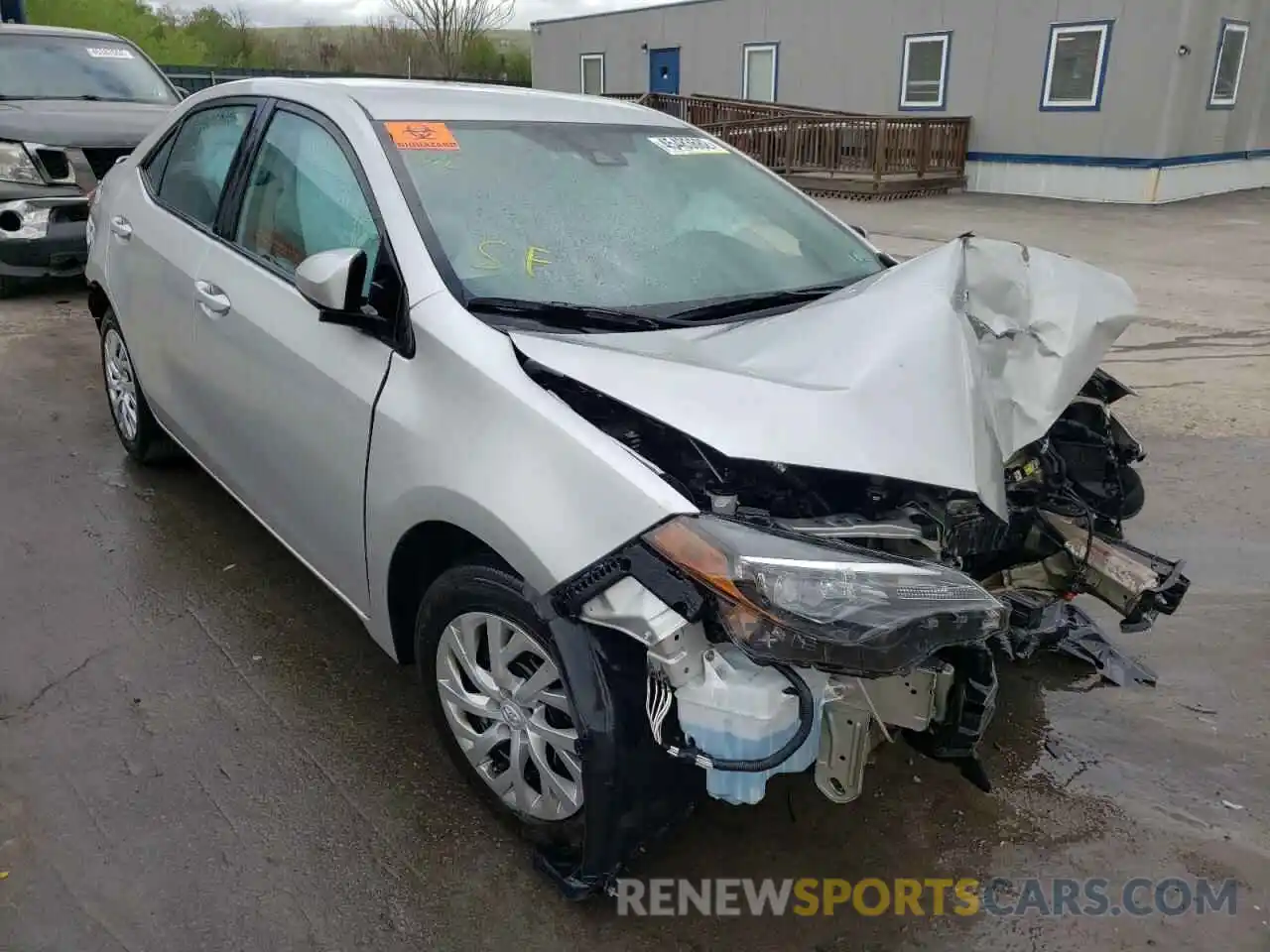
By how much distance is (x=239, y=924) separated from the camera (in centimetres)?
237

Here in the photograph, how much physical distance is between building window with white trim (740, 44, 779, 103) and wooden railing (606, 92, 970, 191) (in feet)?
7.49

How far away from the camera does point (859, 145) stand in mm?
17625

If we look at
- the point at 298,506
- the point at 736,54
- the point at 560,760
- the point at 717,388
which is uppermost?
the point at 736,54

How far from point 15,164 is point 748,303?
6.84 meters

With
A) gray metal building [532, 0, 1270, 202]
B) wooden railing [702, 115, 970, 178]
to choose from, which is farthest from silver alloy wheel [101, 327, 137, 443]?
gray metal building [532, 0, 1270, 202]

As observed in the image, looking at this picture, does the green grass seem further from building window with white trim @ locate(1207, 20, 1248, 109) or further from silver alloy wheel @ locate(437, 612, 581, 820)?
silver alloy wheel @ locate(437, 612, 581, 820)

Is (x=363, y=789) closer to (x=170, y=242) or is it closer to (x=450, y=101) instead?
(x=450, y=101)

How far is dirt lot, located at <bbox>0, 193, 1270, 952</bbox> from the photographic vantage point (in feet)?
7.93

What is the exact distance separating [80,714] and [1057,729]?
2.99 metres

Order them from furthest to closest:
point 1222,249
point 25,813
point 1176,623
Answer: point 1222,249 < point 1176,623 < point 25,813

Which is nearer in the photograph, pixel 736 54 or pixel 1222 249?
pixel 1222 249

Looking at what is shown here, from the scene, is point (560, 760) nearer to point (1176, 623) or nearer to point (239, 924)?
point (239, 924)

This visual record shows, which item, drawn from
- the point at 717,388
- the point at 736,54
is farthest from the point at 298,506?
the point at 736,54

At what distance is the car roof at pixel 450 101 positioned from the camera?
10.6 feet
